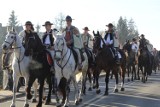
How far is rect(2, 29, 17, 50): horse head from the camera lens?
Answer: 13.8 meters

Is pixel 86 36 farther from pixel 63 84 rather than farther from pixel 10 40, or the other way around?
pixel 10 40

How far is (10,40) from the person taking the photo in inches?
553

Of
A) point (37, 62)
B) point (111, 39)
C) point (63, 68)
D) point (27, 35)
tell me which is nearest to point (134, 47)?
point (111, 39)

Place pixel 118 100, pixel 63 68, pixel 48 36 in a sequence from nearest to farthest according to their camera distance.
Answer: pixel 63 68 < pixel 48 36 < pixel 118 100

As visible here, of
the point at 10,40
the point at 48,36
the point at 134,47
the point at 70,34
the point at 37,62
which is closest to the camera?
Result: the point at 10,40

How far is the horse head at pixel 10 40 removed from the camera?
13.8m

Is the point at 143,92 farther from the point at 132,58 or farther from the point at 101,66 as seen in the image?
the point at 132,58

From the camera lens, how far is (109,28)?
2120cm

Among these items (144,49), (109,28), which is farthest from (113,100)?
(144,49)

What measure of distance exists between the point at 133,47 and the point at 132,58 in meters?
0.87

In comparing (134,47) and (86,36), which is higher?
(134,47)

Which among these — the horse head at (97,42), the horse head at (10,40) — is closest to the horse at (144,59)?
the horse head at (97,42)

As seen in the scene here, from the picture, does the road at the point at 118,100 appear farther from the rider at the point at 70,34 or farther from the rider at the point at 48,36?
the rider at the point at 48,36

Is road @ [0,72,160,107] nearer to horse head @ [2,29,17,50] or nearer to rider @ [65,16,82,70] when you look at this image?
rider @ [65,16,82,70]
